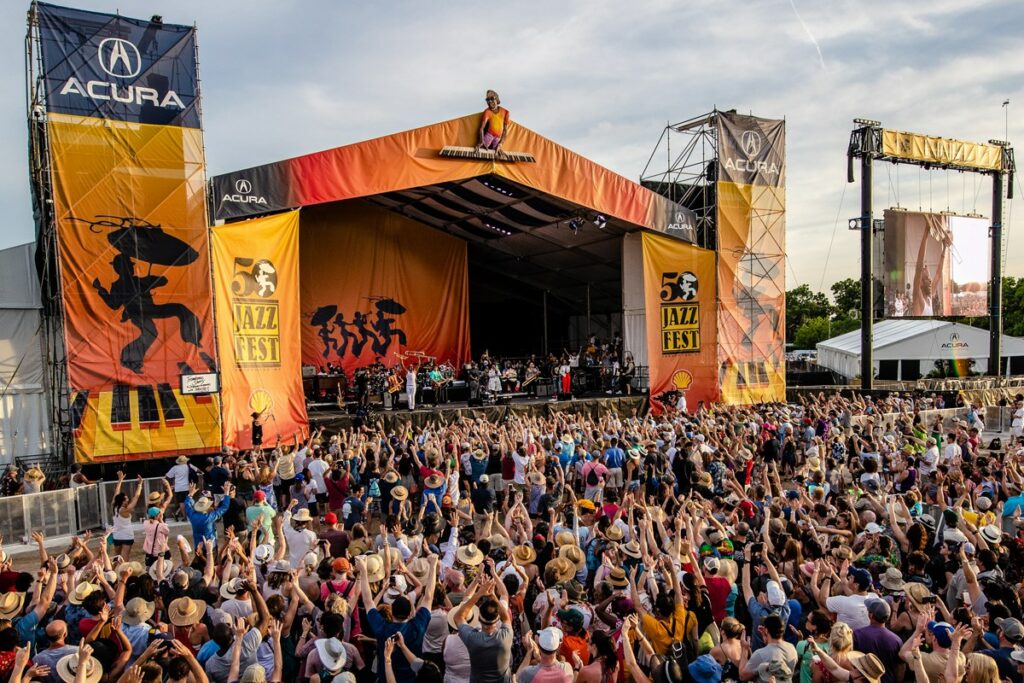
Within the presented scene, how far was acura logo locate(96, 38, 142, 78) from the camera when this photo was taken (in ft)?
43.3

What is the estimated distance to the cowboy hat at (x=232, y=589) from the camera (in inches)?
197

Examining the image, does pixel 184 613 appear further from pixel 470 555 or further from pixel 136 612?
pixel 470 555

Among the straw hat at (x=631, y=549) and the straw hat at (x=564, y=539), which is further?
the straw hat at (x=564, y=539)

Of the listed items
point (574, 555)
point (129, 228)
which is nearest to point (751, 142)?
point (129, 228)

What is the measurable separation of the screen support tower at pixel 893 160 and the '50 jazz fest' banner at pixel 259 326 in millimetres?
19294

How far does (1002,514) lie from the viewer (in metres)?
7.60

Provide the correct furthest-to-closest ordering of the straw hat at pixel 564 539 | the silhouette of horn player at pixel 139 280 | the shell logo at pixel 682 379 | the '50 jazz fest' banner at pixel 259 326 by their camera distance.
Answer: the shell logo at pixel 682 379, the '50 jazz fest' banner at pixel 259 326, the silhouette of horn player at pixel 139 280, the straw hat at pixel 564 539

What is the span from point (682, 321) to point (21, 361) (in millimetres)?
17321

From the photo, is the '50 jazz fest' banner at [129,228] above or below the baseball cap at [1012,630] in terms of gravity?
above

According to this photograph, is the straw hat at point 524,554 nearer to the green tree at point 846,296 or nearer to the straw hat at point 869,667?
the straw hat at point 869,667

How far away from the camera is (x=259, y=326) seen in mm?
15406

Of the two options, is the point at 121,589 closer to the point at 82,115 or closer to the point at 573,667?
the point at 573,667

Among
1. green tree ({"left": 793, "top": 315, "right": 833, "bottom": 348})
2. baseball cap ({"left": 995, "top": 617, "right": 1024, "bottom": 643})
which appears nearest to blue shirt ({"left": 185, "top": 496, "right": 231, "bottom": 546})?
baseball cap ({"left": 995, "top": 617, "right": 1024, "bottom": 643})

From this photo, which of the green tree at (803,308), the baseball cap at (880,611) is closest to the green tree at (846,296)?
the green tree at (803,308)
